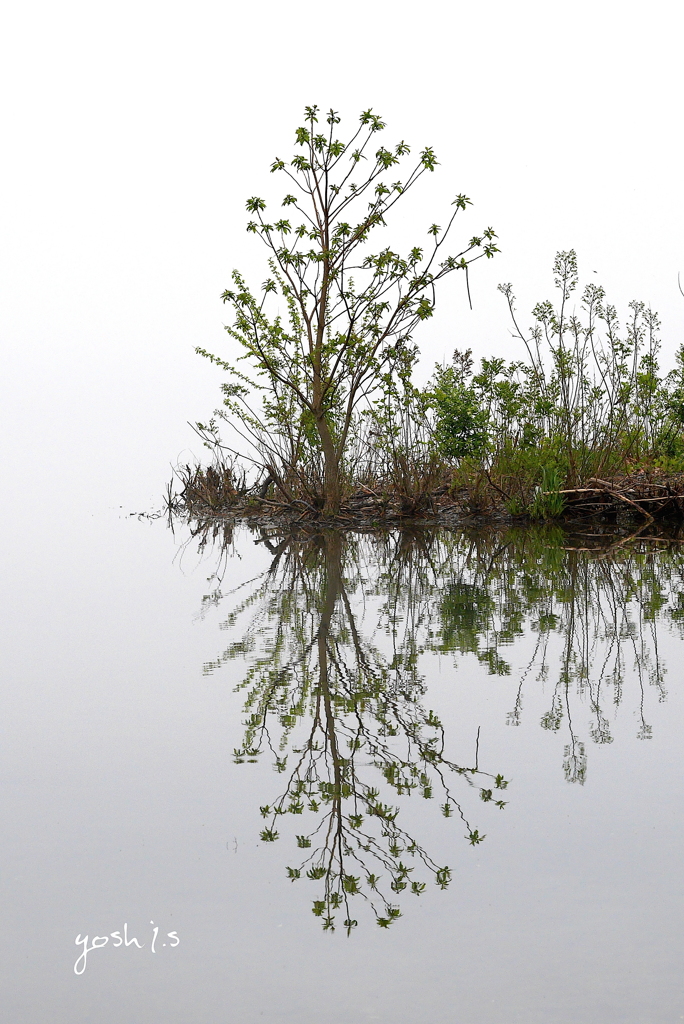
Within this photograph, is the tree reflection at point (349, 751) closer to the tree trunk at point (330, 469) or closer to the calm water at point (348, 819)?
the calm water at point (348, 819)

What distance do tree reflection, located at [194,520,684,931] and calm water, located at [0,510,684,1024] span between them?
0.01m

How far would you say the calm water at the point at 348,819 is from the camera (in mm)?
1592

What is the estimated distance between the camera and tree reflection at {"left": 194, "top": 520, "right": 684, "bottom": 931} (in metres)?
2.13

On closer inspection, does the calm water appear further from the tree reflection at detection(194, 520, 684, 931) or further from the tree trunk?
the tree trunk

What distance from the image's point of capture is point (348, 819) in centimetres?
224

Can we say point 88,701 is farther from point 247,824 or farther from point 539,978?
point 539,978

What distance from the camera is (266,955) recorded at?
5.50 ft

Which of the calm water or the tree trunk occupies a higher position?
the tree trunk

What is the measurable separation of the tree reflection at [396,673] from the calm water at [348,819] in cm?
1
